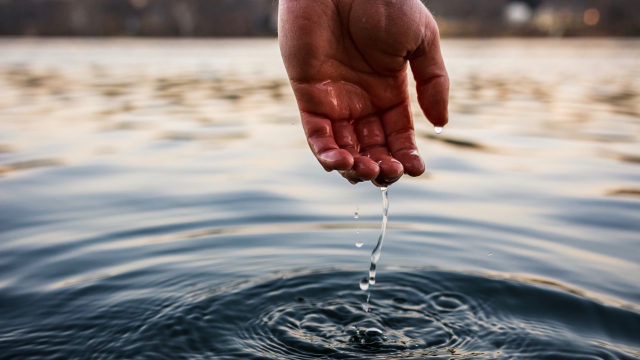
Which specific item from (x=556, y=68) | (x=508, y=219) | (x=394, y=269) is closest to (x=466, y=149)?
(x=508, y=219)

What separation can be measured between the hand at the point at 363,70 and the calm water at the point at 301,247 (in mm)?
964

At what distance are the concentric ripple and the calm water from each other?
12 mm

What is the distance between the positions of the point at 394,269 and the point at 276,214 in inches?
60.0

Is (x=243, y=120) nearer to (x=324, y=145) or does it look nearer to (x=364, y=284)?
(x=364, y=284)

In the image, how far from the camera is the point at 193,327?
10.1 feet

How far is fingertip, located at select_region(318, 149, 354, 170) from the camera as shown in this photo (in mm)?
2756

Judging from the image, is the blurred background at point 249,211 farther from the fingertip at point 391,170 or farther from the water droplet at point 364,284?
the fingertip at point 391,170

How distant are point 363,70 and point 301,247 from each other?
1469mm

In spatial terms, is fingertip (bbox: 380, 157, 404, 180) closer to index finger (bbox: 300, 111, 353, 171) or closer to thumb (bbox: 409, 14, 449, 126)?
index finger (bbox: 300, 111, 353, 171)

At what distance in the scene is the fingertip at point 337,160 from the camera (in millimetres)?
2756

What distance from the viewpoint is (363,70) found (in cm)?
354

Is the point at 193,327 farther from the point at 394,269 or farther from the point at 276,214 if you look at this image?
the point at 276,214

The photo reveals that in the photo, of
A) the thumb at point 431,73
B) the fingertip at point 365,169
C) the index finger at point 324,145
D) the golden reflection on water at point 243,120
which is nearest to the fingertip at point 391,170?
the fingertip at point 365,169

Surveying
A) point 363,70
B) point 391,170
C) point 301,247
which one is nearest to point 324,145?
point 391,170
